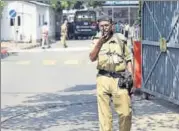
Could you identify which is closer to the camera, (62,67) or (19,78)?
(19,78)

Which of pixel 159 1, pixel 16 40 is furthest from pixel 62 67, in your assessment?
pixel 16 40

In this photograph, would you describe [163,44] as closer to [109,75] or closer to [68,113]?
[68,113]

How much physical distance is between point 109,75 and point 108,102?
362 millimetres

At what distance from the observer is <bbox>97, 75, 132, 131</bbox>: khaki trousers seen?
24.6ft

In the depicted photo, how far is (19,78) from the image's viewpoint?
18344mm

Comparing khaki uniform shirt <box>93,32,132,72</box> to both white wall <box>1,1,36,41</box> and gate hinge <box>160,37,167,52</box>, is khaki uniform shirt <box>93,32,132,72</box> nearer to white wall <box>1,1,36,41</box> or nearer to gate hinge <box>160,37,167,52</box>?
gate hinge <box>160,37,167,52</box>

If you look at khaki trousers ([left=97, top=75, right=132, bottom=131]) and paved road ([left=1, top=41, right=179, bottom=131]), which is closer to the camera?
khaki trousers ([left=97, top=75, right=132, bottom=131])

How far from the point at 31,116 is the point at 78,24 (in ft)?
127

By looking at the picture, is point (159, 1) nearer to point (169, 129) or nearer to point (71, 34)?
point (169, 129)

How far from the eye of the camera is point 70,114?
10773mm

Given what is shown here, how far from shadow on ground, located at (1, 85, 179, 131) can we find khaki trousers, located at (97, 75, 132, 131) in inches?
64.9

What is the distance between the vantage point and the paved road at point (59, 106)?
9609 millimetres

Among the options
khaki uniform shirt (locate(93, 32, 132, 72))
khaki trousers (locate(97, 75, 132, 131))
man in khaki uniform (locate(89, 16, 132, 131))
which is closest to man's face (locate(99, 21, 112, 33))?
man in khaki uniform (locate(89, 16, 132, 131))

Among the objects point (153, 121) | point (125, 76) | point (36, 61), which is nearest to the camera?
point (125, 76)
